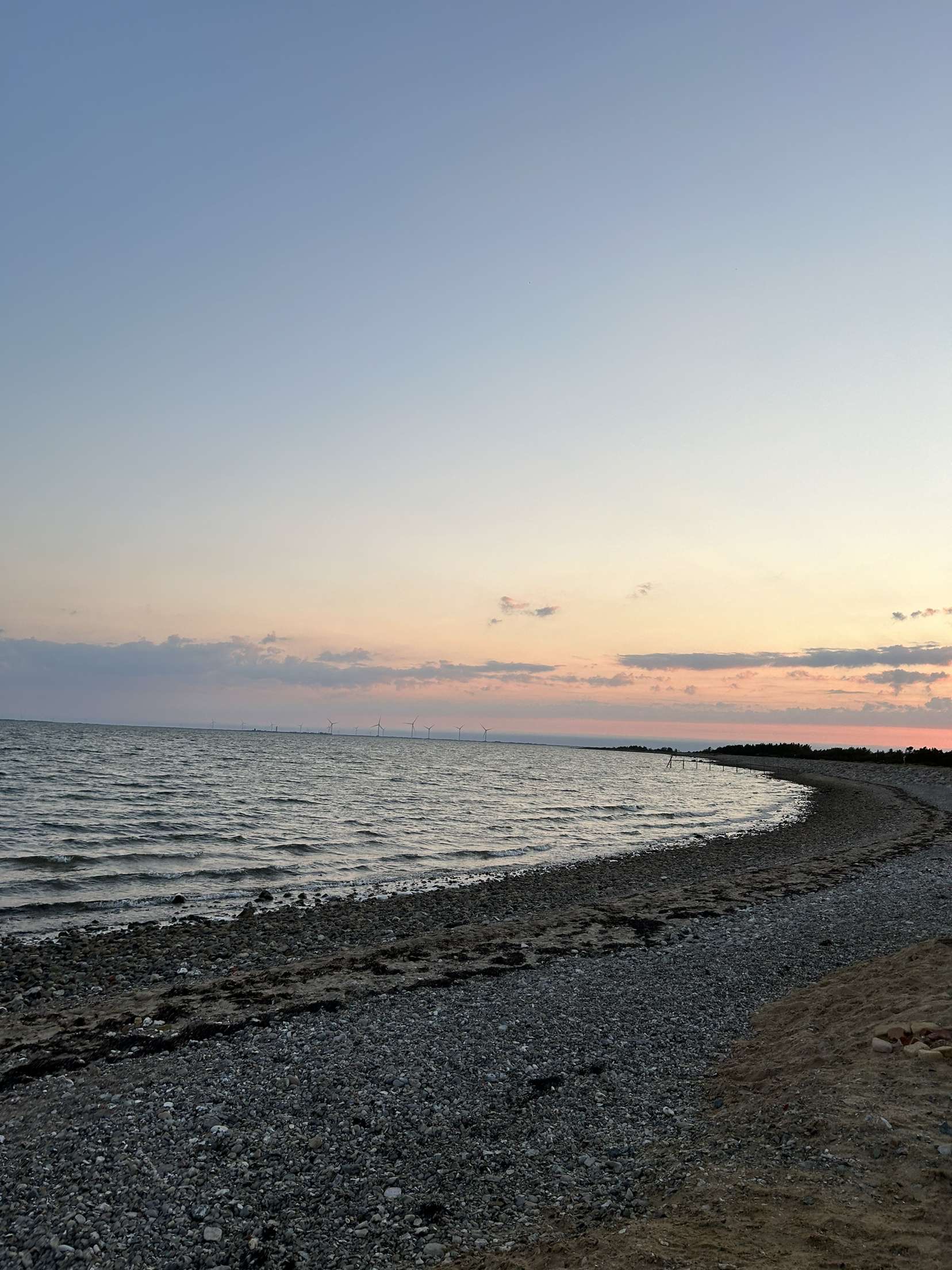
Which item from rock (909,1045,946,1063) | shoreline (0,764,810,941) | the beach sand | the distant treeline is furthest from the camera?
the distant treeline

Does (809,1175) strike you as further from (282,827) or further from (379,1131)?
(282,827)

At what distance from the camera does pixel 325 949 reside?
1750 centimetres

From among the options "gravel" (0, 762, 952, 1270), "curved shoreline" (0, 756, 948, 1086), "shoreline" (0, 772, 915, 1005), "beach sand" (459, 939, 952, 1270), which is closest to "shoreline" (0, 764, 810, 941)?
"shoreline" (0, 772, 915, 1005)

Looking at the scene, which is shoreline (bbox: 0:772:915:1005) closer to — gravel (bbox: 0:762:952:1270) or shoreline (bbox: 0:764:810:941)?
shoreline (bbox: 0:764:810:941)

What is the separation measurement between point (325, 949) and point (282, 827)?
21.1 meters

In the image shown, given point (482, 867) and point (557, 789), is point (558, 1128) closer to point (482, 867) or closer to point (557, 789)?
point (482, 867)

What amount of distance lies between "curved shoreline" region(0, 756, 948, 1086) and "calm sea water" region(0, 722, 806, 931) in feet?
10.9

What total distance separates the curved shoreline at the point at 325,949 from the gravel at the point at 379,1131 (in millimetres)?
1204

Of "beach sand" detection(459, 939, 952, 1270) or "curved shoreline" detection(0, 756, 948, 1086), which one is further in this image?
"curved shoreline" detection(0, 756, 948, 1086)

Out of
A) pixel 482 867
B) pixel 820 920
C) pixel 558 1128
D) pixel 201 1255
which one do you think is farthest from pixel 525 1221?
pixel 482 867

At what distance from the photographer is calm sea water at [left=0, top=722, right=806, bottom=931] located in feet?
79.2

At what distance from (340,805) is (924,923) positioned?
1454 inches

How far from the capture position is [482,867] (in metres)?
29.4

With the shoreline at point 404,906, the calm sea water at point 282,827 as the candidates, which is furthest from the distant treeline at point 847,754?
the shoreline at point 404,906
